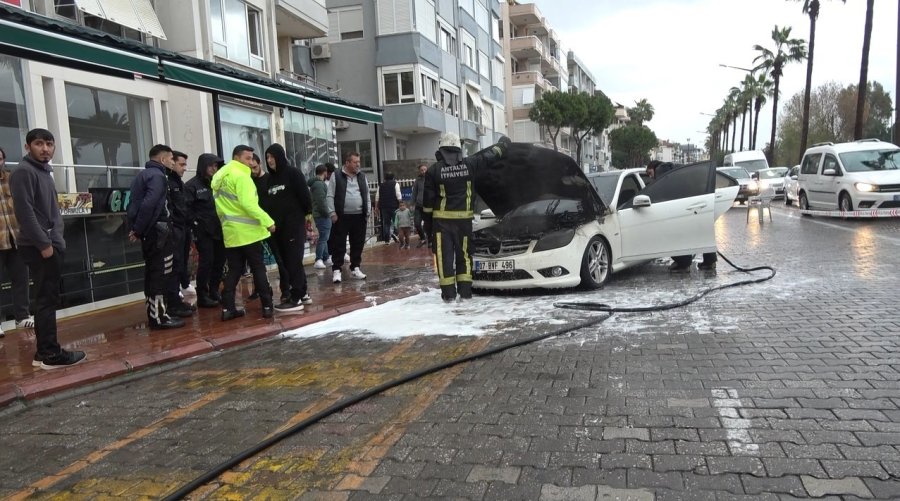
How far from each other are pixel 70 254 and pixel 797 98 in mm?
67547

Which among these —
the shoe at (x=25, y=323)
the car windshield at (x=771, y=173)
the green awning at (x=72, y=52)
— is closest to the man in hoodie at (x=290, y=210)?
the green awning at (x=72, y=52)

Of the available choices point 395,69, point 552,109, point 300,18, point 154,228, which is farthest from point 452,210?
point 552,109

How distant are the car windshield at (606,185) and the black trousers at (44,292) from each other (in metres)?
6.13

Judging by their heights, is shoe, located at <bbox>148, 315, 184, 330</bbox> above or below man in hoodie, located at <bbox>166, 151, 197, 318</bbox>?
below

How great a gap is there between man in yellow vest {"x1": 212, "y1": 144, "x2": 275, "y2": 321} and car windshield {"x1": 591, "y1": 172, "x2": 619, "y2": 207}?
4.33m

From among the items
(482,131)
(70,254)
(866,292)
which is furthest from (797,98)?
(70,254)

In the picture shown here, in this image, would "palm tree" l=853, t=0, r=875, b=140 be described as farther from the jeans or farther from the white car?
the jeans

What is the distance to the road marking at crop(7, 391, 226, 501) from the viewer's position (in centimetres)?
322

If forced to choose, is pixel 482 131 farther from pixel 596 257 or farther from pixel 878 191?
pixel 596 257

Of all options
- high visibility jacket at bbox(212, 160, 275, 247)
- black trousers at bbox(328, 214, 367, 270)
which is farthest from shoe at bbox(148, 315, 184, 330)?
black trousers at bbox(328, 214, 367, 270)

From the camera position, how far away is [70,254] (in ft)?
25.1

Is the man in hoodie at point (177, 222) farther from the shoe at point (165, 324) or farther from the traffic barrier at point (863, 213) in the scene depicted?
the traffic barrier at point (863, 213)

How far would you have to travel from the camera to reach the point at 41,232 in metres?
4.90

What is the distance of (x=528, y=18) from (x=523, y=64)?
3973mm
